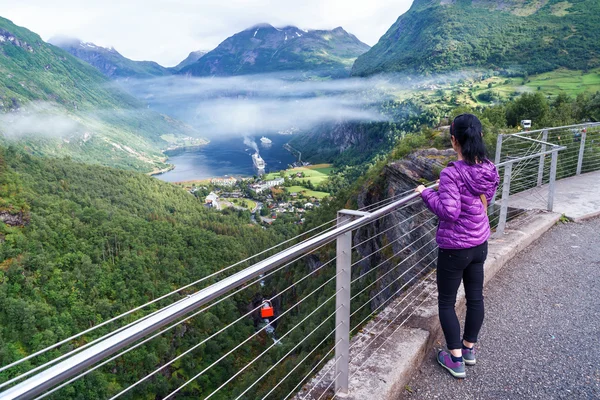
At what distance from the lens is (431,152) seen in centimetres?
1182

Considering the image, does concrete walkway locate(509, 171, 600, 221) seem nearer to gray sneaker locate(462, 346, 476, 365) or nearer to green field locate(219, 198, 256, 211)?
gray sneaker locate(462, 346, 476, 365)

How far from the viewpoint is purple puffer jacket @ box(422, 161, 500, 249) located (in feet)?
8.11

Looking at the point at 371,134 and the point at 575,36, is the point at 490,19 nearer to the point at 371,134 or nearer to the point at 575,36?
the point at 575,36

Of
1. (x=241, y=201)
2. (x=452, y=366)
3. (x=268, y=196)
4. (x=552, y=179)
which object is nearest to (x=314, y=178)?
(x=268, y=196)

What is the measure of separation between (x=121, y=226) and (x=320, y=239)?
247ft

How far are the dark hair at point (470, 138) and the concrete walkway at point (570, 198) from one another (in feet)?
18.2

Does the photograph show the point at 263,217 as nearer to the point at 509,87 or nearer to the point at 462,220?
the point at 509,87

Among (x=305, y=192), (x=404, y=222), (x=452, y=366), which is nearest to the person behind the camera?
(x=452, y=366)

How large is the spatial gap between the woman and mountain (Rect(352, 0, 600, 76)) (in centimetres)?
8491

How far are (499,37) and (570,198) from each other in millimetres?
118568

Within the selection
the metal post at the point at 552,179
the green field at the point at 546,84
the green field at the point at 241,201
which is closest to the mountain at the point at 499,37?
the green field at the point at 546,84

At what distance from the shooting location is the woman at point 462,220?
2.50 m

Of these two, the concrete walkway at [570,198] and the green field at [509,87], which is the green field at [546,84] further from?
the concrete walkway at [570,198]

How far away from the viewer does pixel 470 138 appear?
251 centimetres
